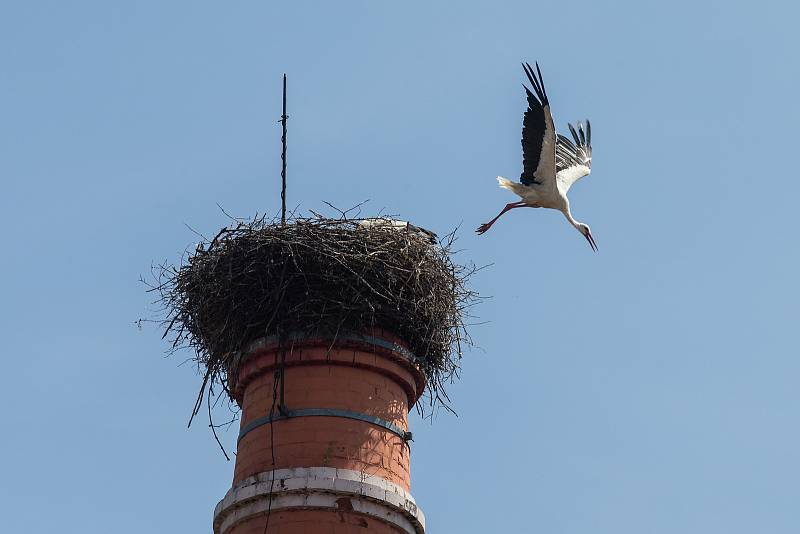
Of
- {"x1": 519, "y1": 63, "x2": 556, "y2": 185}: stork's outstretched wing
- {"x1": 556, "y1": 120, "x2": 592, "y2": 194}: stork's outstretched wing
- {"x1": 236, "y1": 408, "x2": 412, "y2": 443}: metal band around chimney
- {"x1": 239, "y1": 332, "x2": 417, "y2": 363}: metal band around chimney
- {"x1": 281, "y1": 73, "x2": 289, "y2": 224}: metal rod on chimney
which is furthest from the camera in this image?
{"x1": 556, "y1": 120, "x2": 592, "y2": 194}: stork's outstretched wing

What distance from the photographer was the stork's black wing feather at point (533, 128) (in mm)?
13531

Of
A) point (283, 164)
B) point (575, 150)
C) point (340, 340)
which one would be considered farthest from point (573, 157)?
point (340, 340)

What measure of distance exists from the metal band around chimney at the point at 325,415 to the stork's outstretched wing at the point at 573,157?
609 centimetres

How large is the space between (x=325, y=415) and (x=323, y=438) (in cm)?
21

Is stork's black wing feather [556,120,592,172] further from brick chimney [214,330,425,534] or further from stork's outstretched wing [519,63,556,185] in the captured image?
brick chimney [214,330,425,534]

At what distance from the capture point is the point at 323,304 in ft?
34.5

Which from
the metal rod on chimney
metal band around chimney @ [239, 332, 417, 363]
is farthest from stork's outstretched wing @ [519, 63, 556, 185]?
metal band around chimney @ [239, 332, 417, 363]

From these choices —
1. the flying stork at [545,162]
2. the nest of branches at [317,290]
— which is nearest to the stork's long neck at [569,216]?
the flying stork at [545,162]

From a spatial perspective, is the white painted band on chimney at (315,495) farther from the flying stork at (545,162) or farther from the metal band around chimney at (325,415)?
the flying stork at (545,162)

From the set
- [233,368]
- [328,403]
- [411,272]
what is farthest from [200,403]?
[411,272]

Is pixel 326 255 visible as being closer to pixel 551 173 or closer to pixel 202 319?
pixel 202 319

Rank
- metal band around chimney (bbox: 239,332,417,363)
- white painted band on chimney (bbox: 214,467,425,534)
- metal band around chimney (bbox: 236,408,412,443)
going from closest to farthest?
white painted band on chimney (bbox: 214,467,425,534) → metal band around chimney (bbox: 236,408,412,443) → metal band around chimney (bbox: 239,332,417,363)

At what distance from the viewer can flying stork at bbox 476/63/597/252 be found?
13.6 m

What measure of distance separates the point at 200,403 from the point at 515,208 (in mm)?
5719
